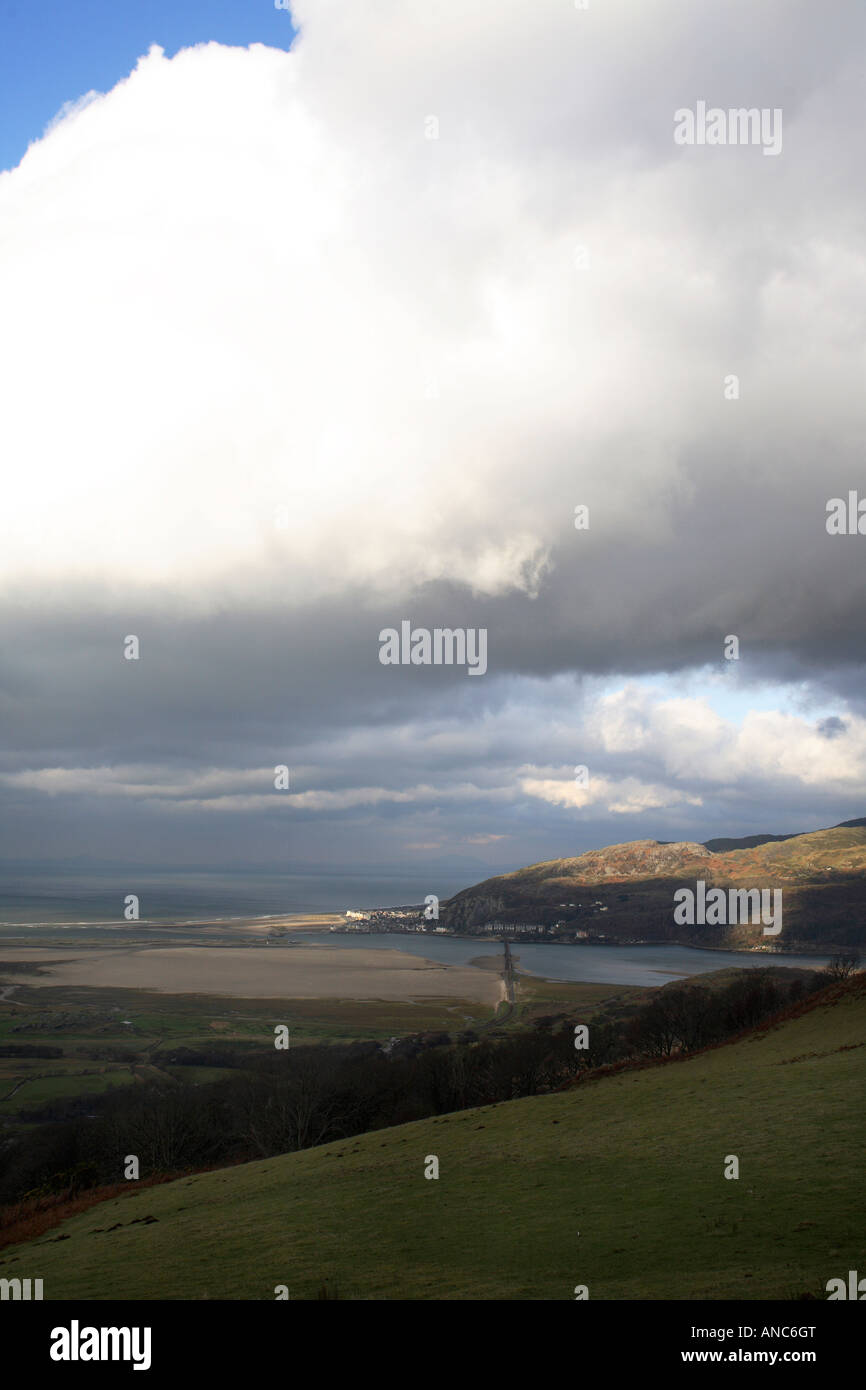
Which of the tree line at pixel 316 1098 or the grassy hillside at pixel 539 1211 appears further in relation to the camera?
the tree line at pixel 316 1098

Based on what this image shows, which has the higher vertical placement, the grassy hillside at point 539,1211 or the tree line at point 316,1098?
the grassy hillside at point 539,1211

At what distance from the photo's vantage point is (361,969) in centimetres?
17400

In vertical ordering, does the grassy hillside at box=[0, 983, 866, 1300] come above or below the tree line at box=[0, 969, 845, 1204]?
above

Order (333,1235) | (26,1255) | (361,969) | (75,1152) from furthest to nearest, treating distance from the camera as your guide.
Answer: (361,969)
(75,1152)
(26,1255)
(333,1235)

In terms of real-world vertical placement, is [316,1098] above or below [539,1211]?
below

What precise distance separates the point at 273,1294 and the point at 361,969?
550ft

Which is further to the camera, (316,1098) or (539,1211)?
(316,1098)

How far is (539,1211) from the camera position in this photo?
18.6m

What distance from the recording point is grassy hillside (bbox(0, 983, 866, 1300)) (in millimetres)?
13836

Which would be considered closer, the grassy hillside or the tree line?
the grassy hillside

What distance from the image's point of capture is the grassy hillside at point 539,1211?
45.4ft
